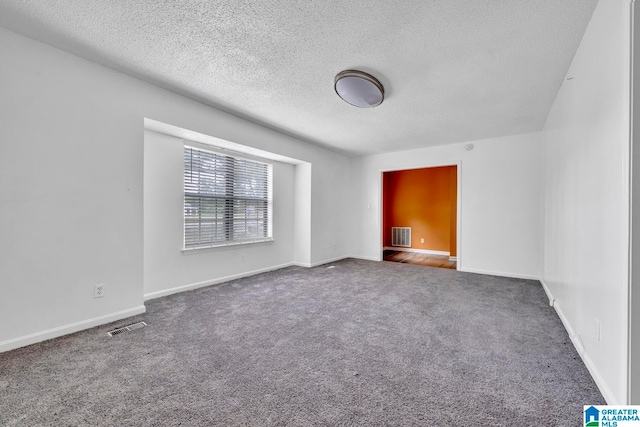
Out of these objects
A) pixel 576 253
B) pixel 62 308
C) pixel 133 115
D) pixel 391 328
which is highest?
pixel 133 115

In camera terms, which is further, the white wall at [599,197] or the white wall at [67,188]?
the white wall at [67,188]

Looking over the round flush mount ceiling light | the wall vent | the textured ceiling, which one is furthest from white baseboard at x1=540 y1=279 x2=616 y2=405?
the wall vent

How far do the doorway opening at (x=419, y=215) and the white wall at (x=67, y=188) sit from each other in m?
5.16

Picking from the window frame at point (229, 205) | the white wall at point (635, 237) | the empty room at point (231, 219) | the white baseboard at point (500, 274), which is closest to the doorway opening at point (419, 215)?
the white baseboard at point (500, 274)

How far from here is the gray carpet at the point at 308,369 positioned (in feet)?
4.43

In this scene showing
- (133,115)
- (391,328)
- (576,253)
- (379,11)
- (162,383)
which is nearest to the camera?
(162,383)

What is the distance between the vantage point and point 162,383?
62.9 inches

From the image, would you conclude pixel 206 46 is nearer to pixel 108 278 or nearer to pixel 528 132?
pixel 108 278

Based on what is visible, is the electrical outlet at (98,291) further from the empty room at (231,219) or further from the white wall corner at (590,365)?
the white wall corner at (590,365)

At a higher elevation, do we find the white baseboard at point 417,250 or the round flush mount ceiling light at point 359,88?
the round flush mount ceiling light at point 359,88

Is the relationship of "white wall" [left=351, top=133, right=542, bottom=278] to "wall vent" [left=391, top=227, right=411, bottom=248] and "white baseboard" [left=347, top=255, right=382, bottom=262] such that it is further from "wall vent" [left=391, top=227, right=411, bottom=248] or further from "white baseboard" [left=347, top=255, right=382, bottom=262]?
"wall vent" [left=391, top=227, right=411, bottom=248]

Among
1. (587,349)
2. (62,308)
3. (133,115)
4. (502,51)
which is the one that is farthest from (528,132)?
(62,308)

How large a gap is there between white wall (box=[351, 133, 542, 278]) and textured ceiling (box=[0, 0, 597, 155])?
45.9 inches

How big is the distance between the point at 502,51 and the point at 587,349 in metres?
2.39
